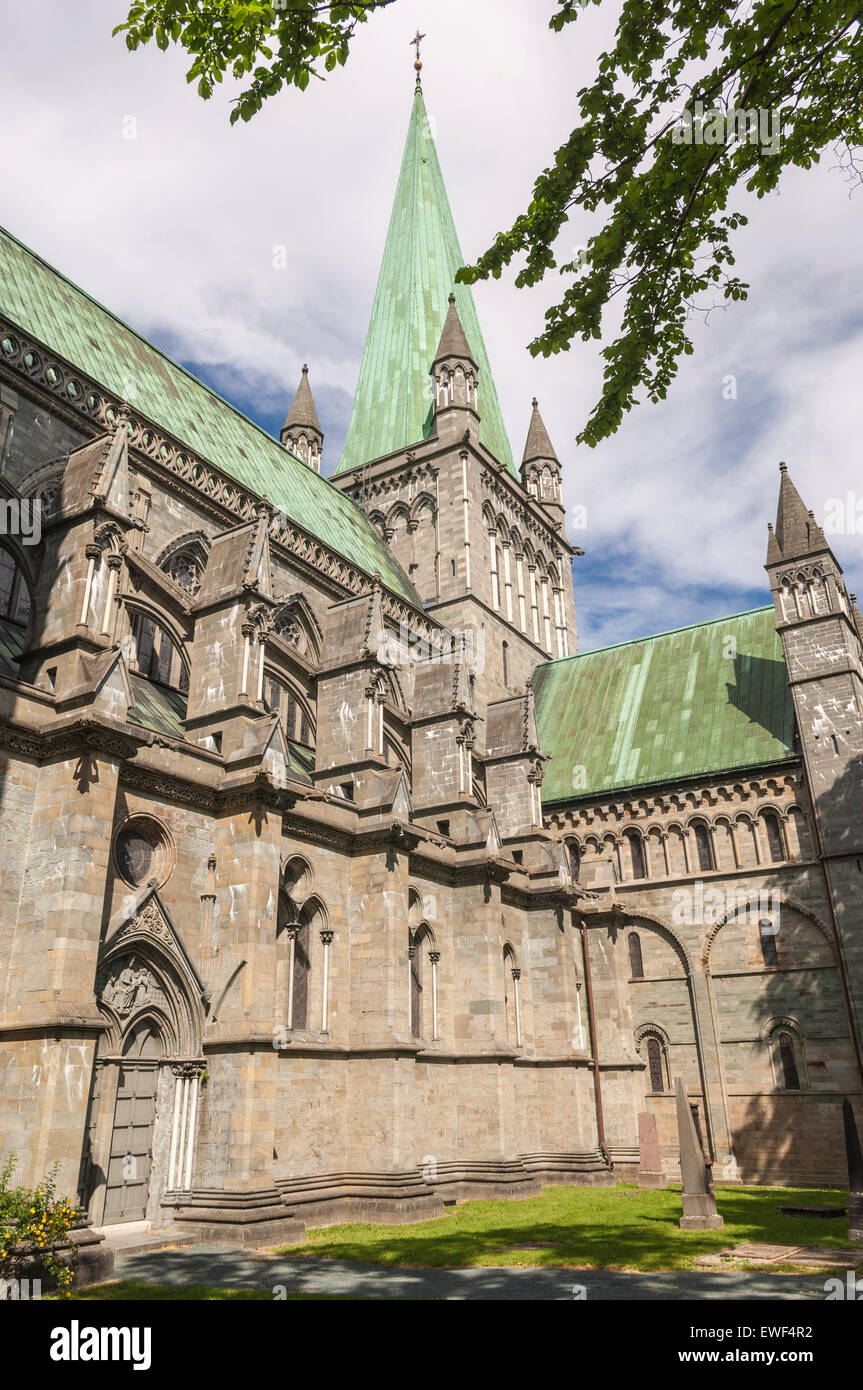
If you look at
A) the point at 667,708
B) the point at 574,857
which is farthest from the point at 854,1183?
the point at 667,708

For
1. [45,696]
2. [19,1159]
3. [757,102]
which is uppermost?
[757,102]

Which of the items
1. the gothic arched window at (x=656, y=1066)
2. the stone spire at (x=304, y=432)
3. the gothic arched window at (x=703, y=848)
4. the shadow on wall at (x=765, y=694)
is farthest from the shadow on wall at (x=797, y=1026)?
the stone spire at (x=304, y=432)

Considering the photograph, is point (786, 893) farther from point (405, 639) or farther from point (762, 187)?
point (762, 187)

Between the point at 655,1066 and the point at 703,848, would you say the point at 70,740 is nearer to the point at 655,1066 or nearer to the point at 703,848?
the point at 655,1066

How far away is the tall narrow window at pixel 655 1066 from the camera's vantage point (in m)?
32.1

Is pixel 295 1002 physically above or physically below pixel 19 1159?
above

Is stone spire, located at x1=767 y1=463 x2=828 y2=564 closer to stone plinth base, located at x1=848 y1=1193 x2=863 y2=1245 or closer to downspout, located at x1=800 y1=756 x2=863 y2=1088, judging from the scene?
downspout, located at x1=800 y1=756 x2=863 y2=1088

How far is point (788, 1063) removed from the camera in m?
30.1

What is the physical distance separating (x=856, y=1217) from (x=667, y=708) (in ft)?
82.7

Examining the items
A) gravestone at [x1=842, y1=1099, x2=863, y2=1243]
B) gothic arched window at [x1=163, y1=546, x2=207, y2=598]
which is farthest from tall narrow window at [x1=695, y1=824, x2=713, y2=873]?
gothic arched window at [x1=163, y1=546, x2=207, y2=598]

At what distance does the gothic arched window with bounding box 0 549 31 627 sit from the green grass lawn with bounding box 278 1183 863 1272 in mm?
12874

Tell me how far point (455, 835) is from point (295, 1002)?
7.93 m

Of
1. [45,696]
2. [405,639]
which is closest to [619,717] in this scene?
[405,639]

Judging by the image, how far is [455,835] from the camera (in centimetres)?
2622
